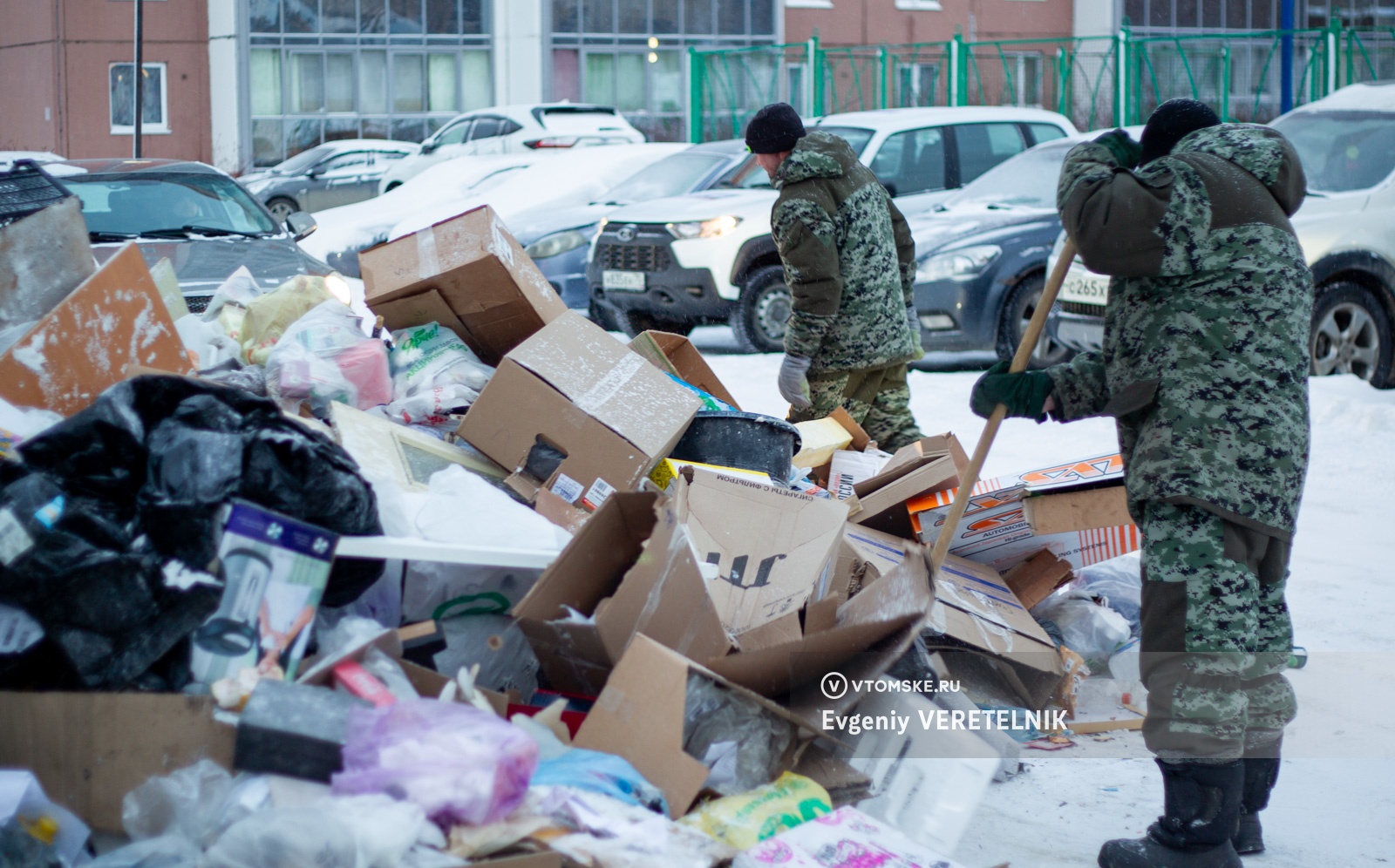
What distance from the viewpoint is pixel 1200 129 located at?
2.87 metres

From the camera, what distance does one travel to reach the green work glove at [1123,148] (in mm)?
2898

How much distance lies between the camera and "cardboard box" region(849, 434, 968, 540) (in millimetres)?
3936

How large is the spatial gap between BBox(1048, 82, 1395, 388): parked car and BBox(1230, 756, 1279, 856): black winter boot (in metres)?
4.47

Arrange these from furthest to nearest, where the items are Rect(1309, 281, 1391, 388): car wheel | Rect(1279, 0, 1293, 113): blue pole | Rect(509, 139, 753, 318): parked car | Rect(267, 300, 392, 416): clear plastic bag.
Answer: Rect(1279, 0, 1293, 113): blue pole, Rect(509, 139, 753, 318): parked car, Rect(1309, 281, 1391, 388): car wheel, Rect(267, 300, 392, 416): clear plastic bag

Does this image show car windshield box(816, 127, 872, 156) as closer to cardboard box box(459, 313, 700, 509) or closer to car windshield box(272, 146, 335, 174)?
cardboard box box(459, 313, 700, 509)

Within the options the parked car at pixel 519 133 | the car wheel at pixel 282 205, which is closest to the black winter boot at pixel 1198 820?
the parked car at pixel 519 133

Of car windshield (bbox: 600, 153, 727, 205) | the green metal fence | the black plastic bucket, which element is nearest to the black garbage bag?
the black plastic bucket

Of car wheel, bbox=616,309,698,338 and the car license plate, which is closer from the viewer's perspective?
the car license plate

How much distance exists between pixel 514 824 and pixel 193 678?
0.75m

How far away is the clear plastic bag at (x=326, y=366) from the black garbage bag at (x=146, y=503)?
100 cm

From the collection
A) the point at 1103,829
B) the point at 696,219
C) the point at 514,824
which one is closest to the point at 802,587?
the point at 1103,829

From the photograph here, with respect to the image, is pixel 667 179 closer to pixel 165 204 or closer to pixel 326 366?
pixel 165 204

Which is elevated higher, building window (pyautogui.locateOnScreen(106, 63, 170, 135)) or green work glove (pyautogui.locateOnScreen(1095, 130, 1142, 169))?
building window (pyautogui.locateOnScreen(106, 63, 170, 135))

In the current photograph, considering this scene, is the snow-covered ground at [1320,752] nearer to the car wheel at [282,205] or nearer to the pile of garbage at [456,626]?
the pile of garbage at [456,626]
